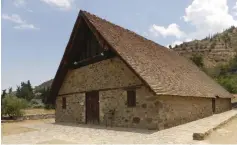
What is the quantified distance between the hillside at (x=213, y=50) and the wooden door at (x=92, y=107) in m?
53.9

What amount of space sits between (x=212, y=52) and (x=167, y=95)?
65.3m

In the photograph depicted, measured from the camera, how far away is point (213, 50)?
246 feet

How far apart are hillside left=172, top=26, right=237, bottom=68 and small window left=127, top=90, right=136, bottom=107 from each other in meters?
55.7

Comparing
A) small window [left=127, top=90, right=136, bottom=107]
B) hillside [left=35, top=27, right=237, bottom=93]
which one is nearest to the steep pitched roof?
small window [left=127, top=90, right=136, bottom=107]

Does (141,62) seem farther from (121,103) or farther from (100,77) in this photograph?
(100,77)

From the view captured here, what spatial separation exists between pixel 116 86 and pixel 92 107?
261cm

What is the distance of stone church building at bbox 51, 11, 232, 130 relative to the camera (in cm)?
1367

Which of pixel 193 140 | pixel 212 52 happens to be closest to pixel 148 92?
pixel 193 140

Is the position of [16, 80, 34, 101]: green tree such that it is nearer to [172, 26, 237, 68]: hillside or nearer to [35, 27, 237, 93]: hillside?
[35, 27, 237, 93]: hillside

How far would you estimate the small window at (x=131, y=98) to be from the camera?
14.4 m

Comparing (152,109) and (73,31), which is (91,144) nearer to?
(152,109)

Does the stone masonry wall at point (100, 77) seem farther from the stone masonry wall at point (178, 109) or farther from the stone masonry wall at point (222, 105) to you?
the stone masonry wall at point (222, 105)

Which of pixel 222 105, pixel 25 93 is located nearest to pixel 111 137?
pixel 222 105

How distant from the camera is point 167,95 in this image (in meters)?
13.6
